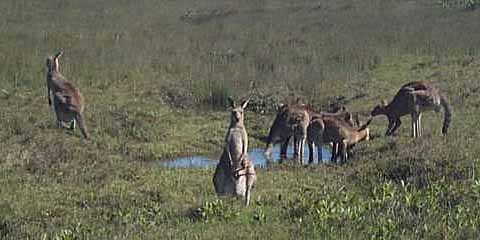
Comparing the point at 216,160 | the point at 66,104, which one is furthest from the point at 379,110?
the point at 66,104

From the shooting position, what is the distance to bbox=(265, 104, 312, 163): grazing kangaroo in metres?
14.1

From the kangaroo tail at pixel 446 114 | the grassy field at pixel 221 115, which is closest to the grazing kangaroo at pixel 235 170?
the grassy field at pixel 221 115

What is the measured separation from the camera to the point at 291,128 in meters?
14.1

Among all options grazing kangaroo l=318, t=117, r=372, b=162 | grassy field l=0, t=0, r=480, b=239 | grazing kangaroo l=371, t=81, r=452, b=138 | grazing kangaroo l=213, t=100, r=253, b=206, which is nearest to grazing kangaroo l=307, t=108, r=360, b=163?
grazing kangaroo l=318, t=117, r=372, b=162

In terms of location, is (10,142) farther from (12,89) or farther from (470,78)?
(470,78)

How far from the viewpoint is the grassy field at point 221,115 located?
9.38 meters

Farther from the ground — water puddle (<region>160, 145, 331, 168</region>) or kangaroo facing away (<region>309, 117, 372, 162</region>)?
kangaroo facing away (<region>309, 117, 372, 162</region>)

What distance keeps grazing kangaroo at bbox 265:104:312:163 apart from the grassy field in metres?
0.66

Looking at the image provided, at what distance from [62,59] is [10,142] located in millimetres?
7065

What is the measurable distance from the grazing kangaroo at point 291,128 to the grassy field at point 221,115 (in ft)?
2.16

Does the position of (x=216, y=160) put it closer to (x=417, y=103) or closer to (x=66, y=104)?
(x=66, y=104)

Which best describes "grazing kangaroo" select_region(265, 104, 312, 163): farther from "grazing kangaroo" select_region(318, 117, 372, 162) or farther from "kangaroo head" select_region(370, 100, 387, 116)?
"kangaroo head" select_region(370, 100, 387, 116)

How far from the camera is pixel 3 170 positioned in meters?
12.7

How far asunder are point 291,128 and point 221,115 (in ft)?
15.0
